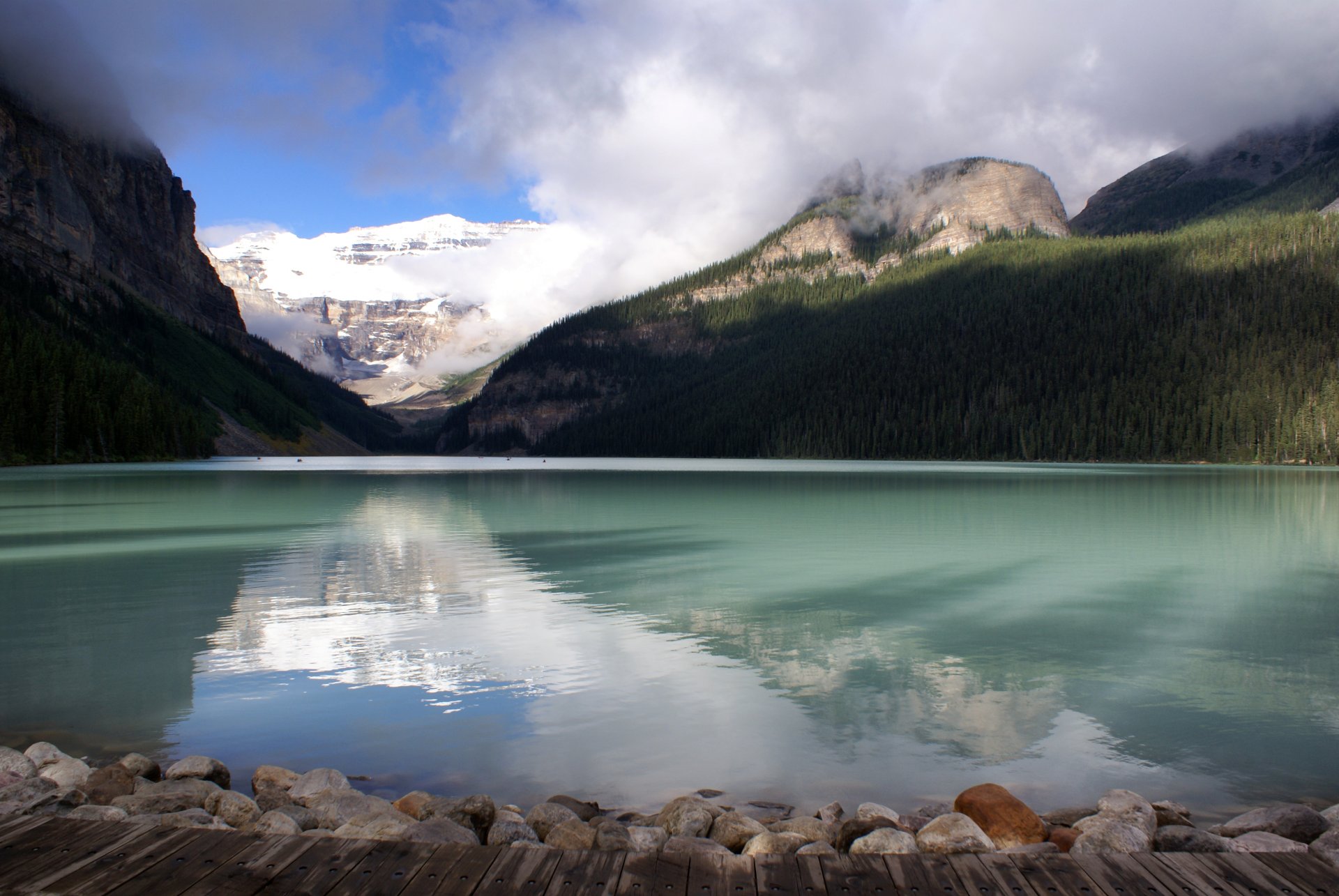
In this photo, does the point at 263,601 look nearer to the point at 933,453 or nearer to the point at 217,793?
the point at 217,793

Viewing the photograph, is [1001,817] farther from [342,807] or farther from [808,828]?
[342,807]

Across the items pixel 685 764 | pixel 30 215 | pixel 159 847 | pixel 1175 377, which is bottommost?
pixel 685 764

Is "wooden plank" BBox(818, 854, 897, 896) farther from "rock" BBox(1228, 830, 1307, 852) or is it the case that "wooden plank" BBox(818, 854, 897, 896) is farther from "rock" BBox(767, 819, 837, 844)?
"rock" BBox(1228, 830, 1307, 852)

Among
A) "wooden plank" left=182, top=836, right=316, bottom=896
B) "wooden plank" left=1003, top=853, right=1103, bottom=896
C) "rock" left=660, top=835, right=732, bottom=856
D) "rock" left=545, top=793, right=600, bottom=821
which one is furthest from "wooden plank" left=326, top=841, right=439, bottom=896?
"wooden plank" left=1003, top=853, right=1103, bottom=896

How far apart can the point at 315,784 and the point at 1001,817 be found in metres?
6.66

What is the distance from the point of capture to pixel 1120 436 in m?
164

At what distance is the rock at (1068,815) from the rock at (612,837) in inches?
157

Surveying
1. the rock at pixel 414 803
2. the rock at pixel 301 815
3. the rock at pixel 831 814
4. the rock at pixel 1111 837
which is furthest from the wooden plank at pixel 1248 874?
the rock at pixel 301 815

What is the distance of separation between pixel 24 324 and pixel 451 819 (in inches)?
5621

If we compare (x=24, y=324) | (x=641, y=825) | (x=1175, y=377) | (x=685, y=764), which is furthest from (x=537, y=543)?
(x=1175, y=377)

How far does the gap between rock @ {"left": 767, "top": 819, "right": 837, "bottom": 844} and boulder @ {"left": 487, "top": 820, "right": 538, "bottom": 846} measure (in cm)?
215

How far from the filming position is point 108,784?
8359mm

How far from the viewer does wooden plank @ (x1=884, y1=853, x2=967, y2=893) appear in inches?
207

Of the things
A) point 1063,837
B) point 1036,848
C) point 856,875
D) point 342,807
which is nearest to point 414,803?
point 342,807
